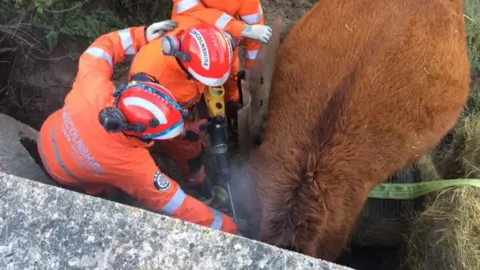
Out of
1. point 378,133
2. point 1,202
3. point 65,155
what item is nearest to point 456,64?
point 378,133

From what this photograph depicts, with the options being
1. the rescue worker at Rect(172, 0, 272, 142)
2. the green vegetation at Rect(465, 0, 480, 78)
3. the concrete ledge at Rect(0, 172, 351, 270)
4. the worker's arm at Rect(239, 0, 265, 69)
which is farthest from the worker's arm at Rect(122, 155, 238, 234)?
the green vegetation at Rect(465, 0, 480, 78)

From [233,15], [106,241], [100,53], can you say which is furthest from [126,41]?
[106,241]

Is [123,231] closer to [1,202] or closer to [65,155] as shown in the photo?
[1,202]

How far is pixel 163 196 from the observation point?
296 centimetres

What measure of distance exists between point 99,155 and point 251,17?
1.65 m

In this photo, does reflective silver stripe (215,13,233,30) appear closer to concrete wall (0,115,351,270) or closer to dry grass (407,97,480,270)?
dry grass (407,97,480,270)

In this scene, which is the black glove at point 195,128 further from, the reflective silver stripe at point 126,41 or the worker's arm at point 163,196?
the reflective silver stripe at point 126,41

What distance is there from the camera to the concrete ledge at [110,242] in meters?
2.05

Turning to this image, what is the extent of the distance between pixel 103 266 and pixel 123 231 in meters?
0.16

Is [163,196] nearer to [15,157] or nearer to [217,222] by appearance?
[217,222]

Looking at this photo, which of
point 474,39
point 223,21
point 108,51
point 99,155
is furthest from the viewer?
point 474,39

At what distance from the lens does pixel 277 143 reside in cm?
308

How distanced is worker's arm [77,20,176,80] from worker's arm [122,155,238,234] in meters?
0.61

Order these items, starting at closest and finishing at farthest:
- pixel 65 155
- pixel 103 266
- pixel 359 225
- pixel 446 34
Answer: pixel 103 266 < pixel 65 155 < pixel 446 34 < pixel 359 225
